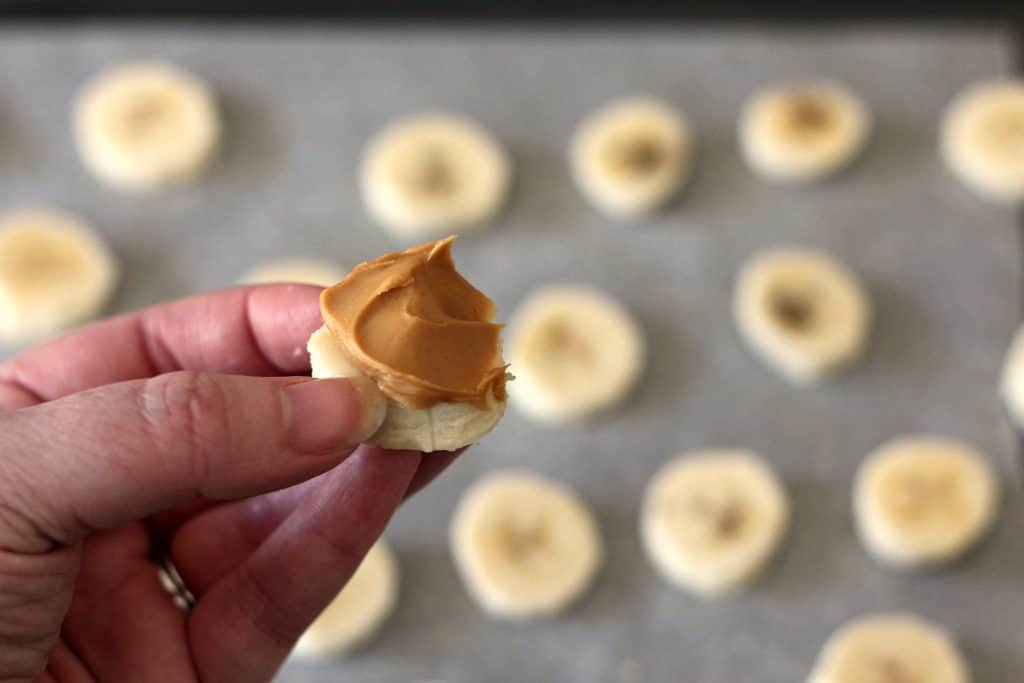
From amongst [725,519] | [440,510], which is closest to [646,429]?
[725,519]

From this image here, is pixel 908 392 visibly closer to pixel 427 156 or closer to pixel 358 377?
pixel 427 156

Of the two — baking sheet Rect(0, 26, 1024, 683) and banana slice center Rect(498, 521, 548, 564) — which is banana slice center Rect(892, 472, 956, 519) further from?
banana slice center Rect(498, 521, 548, 564)

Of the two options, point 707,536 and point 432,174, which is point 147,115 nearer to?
point 432,174

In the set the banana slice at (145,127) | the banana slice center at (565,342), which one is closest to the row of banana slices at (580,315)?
the banana slice center at (565,342)

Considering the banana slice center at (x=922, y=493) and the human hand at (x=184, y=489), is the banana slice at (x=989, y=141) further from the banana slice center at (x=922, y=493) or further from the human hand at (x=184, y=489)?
the human hand at (x=184, y=489)

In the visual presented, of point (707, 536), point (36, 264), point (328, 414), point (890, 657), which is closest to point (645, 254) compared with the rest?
point (707, 536)
